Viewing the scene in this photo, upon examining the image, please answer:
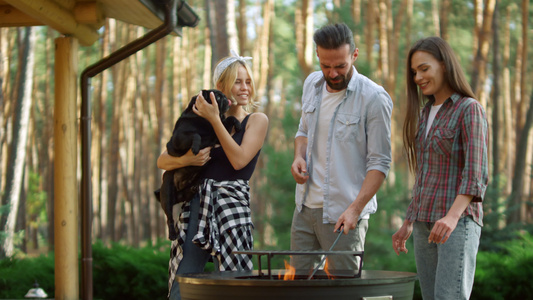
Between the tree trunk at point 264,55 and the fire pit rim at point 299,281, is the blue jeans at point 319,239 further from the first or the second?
the tree trunk at point 264,55

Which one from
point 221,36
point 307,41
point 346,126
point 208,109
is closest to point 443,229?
point 346,126

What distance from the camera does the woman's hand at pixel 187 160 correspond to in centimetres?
311

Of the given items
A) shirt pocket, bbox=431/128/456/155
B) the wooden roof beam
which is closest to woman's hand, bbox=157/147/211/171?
shirt pocket, bbox=431/128/456/155

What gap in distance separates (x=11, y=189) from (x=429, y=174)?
9180mm

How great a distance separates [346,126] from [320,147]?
182mm

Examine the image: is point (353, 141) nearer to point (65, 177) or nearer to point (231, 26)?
point (65, 177)

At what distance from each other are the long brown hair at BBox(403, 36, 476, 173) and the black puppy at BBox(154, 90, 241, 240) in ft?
2.87

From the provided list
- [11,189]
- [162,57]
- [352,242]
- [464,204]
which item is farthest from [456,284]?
[162,57]

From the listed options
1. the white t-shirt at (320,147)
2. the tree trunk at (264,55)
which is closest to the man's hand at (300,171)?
the white t-shirt at (320,147)

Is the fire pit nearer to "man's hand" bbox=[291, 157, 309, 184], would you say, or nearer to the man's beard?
"man's hand" bbox=[291, 157, 309, 184]

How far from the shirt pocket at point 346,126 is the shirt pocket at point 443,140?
1.56 ft

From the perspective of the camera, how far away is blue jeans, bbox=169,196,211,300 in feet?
10.1

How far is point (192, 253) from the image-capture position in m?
3.08

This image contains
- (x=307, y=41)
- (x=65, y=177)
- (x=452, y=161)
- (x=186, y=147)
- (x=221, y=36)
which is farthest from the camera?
(x=307, y=41)
